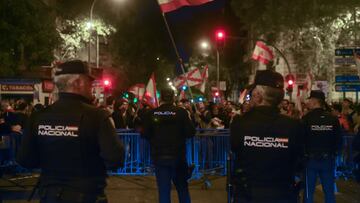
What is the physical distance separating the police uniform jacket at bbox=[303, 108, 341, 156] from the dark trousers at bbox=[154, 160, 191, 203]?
198 centimetres

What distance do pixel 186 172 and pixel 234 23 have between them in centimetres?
6640

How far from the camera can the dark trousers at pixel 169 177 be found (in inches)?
273

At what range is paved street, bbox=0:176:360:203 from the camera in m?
9.77

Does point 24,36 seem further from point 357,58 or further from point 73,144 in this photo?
point 73,144

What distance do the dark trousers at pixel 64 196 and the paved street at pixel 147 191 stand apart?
5569mm

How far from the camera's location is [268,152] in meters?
4.34

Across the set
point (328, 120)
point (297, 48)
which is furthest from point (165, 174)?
point (297, 48)

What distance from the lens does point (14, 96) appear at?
29.4 m

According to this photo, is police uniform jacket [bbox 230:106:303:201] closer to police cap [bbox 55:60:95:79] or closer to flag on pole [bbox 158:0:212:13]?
police cap [bbox 55:60:95:79]

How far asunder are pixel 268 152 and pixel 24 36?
23.0 m

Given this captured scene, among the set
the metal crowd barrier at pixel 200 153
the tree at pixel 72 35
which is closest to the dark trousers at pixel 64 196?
the metal crowd barrier at pixel 200 153

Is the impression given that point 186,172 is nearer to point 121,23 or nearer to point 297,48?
point 297,48

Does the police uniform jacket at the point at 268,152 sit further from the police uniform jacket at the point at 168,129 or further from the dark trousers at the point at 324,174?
the dark trousers at the point at 324,174

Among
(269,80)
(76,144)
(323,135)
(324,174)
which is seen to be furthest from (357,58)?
(76,144)
